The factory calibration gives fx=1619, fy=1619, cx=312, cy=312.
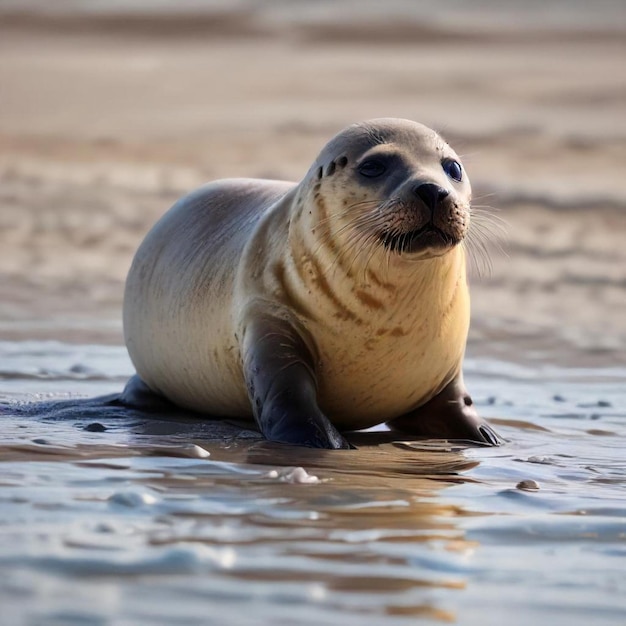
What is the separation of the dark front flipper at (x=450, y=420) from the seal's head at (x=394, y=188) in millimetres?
785

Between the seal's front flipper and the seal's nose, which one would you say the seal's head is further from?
the seal's front flipper

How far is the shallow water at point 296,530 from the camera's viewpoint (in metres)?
2.94

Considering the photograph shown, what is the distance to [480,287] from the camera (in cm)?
1165

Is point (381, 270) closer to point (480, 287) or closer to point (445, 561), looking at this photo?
point (445, 561)

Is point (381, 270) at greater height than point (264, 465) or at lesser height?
greater

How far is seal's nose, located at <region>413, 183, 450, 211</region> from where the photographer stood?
516 centimetres

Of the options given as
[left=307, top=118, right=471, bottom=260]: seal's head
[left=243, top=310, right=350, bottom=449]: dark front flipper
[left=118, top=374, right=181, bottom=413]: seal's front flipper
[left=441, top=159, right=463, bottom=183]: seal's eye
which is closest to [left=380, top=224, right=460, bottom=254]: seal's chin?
[left=307, top=118, right=471, bottom=260]: seal's head

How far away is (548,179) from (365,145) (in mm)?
10447

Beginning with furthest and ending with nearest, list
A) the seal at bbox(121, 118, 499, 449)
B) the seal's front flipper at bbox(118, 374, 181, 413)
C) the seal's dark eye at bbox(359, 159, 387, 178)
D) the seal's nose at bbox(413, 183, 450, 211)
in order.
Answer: the seal's front flipper at bbox(118, 374, 181, 413) → the seal's dark eye at bbox(359, 159, 387, 178) → the seal at bbox(121, 118, 499, 449) → the seal's nose at bbox(413, 183, 450, 211)

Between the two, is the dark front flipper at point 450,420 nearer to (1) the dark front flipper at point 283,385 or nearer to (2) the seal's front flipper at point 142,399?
(1) the dark front flipper at point 283,385

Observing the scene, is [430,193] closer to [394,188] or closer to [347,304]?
[394,188]

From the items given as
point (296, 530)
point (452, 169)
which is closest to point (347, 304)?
point (452, 169)

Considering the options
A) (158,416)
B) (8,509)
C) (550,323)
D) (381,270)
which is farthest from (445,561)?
(550,323)

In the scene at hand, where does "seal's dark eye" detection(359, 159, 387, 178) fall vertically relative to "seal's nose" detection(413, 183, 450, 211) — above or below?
above
